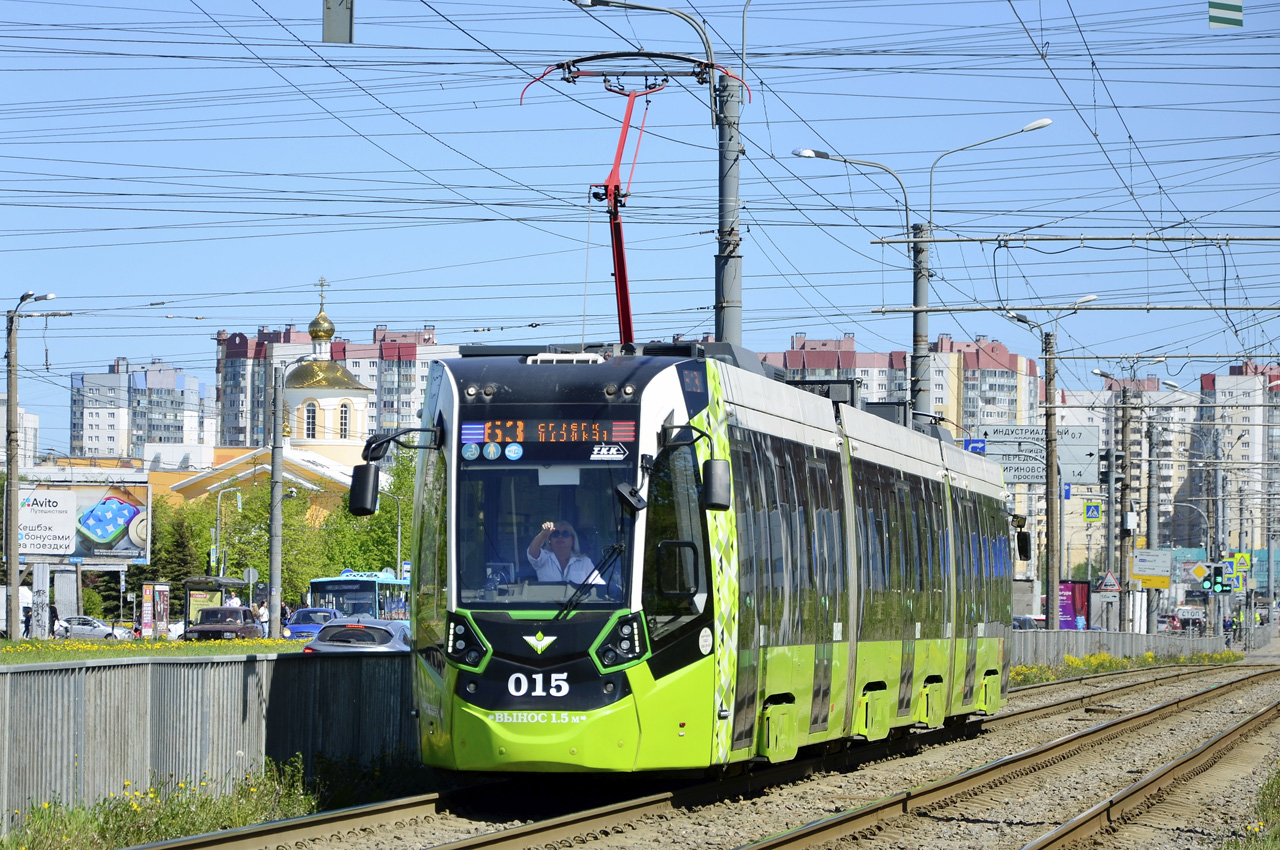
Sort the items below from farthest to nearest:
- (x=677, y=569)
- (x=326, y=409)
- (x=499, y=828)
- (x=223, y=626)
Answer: (x=326, y=409) < (x=223, y=626) < (x=677, y=569) < (x=499, y=828)

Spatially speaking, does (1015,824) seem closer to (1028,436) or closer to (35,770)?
(35,770)


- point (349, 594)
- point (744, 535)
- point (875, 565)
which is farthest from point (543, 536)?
point (349, 594)

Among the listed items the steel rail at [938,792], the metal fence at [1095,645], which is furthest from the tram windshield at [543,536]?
the metal fence at [1095,645]

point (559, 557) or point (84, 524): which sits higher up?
point (559, 557)

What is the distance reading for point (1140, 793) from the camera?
15.3 meters

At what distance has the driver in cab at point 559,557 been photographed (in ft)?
40.1

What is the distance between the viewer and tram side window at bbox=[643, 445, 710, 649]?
12.2 m

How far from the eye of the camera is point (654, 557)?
12.3 metres

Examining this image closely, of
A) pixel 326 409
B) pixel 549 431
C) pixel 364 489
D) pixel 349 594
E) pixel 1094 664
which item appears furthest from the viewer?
pixel 326 409

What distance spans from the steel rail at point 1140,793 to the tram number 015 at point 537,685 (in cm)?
314

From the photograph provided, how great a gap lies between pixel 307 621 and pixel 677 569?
37740 mm

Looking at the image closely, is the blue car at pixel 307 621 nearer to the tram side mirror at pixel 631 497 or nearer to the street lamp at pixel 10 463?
the street lamp at pixel 10 463

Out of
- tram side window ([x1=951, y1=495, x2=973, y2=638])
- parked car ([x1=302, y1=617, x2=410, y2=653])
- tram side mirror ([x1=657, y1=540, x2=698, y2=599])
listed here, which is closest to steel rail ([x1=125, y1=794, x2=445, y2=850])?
tram side mirror ([x1=657, y1=540, x2=698, y2=599])

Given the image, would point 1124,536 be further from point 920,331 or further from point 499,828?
point 499,828
